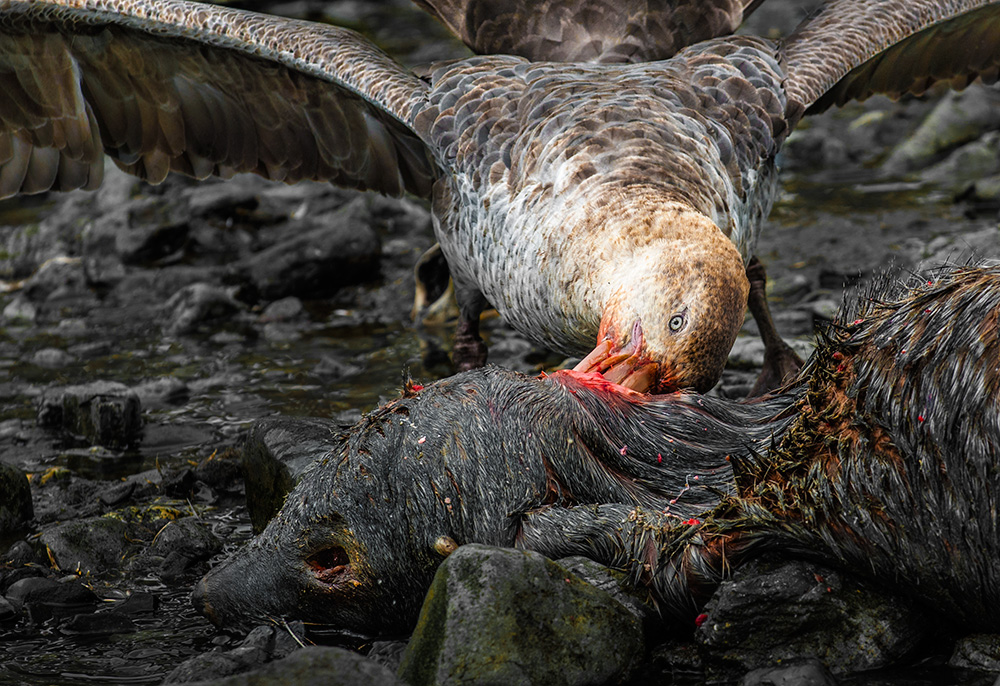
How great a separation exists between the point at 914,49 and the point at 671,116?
8.06ft

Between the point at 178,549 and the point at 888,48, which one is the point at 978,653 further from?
the point at 888,48

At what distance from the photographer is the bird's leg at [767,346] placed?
20.4ft

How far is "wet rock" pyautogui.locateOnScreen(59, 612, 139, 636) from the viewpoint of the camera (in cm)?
403

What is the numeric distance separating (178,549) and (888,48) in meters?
4.58

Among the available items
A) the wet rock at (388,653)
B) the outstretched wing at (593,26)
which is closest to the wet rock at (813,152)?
the outstretched wing at (593,26)

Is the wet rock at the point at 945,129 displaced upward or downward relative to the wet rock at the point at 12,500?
upward

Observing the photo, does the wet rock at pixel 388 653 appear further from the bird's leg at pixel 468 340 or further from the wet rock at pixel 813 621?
the bird's leg at pixel 468 340

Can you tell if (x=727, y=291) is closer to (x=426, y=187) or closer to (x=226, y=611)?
(x=226, y=611)

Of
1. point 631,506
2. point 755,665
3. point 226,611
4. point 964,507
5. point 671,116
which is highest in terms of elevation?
point 671,116

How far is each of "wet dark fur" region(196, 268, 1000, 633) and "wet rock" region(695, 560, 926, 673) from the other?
0.08 metres

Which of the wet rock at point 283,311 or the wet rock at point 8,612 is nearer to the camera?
the wet rock at point 8,612

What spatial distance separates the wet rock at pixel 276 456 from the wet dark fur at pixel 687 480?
595 millimetres

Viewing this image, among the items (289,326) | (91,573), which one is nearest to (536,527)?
(91,573)

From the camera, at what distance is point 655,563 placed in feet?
11.0
